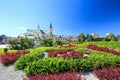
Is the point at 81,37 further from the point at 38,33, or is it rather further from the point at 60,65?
the point at 60,65

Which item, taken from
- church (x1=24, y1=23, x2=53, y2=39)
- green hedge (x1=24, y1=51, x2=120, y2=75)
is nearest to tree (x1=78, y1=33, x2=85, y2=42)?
church (x1=24, y1=23, x2=53, y2=39)

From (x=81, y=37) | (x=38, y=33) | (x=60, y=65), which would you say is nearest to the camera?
(x=60, y=65)

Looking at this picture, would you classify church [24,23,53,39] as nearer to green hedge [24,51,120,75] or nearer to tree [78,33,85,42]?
tree [78,33,85,42]

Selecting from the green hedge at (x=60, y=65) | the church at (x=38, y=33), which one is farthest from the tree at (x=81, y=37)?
the green hedge at (x=60, y=65)

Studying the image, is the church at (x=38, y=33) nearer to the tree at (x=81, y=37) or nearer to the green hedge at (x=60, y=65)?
the tree at (x=81, y=37)

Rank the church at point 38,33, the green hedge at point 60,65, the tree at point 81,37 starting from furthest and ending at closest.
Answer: the church at point 38,33 → the tree at point 81,37 → the green hedge at point 60,65

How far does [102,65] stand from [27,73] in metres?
3.52

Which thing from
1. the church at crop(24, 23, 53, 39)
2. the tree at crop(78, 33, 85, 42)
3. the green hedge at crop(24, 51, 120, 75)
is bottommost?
the green hedge at crop(24, 51, 120, 75)

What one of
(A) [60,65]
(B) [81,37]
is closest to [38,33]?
(B) [81,37]

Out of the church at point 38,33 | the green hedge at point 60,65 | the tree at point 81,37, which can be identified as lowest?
the green hedge at point 60,65

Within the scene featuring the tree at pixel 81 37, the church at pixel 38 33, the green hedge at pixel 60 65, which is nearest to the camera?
the green hedge at pixel 60 65

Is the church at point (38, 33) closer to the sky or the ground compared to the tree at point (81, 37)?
closer to the sky

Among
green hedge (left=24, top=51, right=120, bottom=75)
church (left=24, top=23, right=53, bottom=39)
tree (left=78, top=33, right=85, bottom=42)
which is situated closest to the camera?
green hedge (left=24, top=51, right=120, bottom=75)

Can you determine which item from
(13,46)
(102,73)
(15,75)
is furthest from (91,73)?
(13,46)
